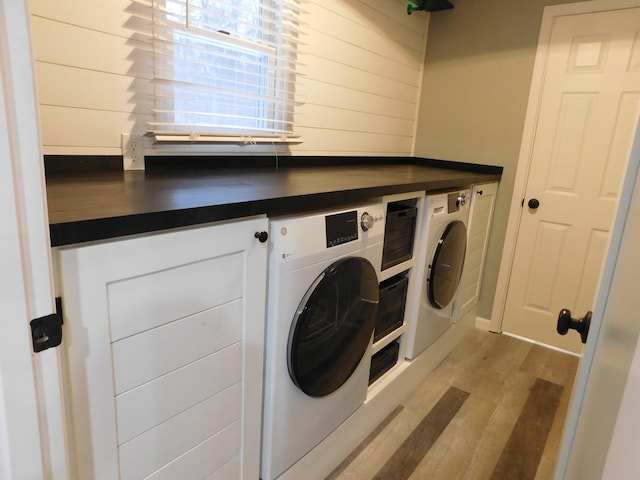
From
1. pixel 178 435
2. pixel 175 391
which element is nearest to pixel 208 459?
pixel 178 435

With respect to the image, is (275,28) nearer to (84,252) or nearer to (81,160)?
(81,160)

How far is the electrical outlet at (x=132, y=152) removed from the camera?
154 cm

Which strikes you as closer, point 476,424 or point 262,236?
point 262,236

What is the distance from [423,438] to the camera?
190cm

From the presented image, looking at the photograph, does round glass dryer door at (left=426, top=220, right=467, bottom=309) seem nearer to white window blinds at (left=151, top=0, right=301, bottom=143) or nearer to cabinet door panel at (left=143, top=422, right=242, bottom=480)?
white window blinds at (left=151, top=0, right=301, bottom=143)

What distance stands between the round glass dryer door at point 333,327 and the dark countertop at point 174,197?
0.85ft

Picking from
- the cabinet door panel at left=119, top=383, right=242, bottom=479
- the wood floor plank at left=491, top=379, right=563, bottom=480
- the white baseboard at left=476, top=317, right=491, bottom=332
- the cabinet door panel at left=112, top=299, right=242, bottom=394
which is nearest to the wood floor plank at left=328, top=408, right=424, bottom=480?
the wood floor plank at left=491, top=379, right=563, bottom=480

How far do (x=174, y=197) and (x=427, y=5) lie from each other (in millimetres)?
2553

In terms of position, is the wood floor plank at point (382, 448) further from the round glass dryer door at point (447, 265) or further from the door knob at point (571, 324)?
the door knob at point (571, 324)

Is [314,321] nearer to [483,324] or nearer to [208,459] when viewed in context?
[208,459]

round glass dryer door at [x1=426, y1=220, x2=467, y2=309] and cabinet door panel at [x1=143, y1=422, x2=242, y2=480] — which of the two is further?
round glass dryer door at [x1=426, y1=220, x2=467, y2=309]

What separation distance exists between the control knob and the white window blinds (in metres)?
0.77

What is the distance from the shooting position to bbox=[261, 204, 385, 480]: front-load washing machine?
1.23 metres

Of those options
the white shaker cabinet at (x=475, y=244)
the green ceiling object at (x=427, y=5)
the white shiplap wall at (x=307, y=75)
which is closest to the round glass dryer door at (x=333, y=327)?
the white shiplap wall at (x=307, y=75)
